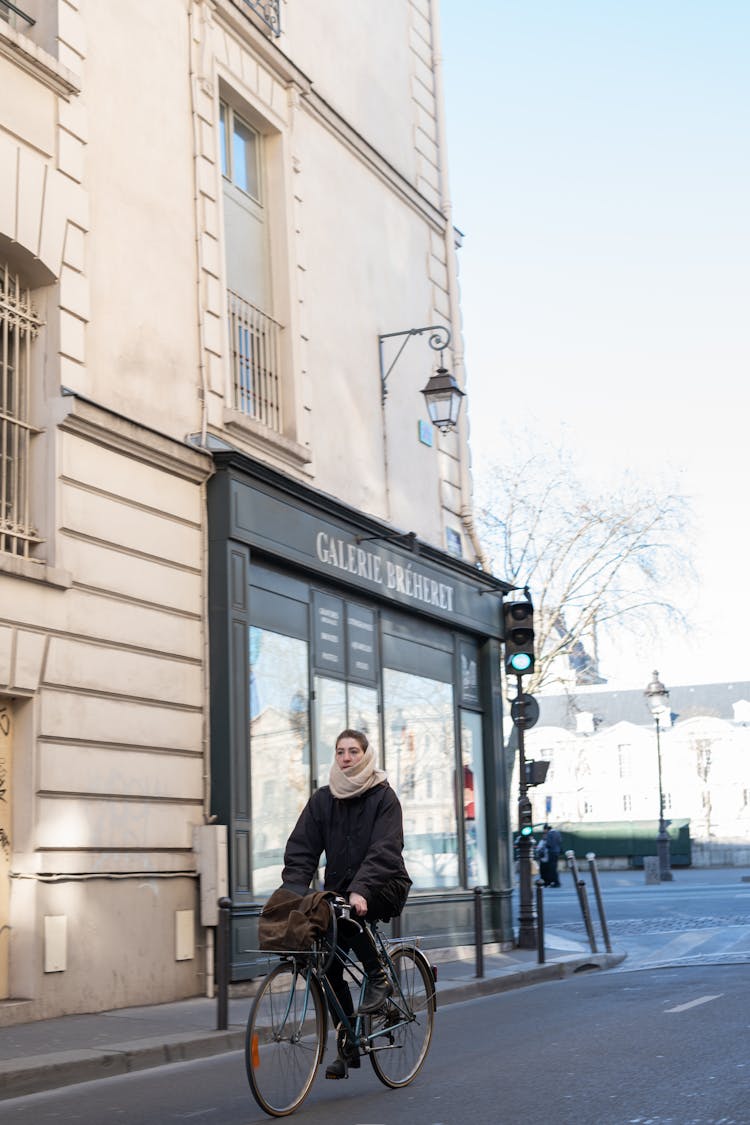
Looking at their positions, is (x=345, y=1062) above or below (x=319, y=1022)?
below

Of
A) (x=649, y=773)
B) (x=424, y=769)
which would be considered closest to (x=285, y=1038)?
(x=424, y=769)

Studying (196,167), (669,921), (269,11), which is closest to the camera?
(196,167)

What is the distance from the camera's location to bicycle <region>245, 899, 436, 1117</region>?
6473mm

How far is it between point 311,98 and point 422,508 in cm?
468

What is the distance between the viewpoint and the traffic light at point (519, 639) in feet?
57.7

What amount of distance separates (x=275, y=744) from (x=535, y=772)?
4.91 m

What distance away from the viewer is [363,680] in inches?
601

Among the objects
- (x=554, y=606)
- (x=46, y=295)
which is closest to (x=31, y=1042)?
(x=46, y=295)

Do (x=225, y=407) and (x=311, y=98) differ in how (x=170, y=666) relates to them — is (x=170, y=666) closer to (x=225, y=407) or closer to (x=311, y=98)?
(x=225, y=407)

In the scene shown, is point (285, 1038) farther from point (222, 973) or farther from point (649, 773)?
point (649, 773)

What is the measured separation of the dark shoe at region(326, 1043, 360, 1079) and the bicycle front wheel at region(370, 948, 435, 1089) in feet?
0.50

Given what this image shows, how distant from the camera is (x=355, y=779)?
716 centimetres

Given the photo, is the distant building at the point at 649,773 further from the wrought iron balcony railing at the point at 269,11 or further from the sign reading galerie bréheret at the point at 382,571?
the wrought iron balcony railing at the point at 269,11

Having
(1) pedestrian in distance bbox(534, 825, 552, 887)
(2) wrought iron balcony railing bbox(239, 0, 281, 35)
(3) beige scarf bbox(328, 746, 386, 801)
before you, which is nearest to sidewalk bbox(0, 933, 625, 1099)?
(3) beige scarf bbox(328, 746, 386, 801)
